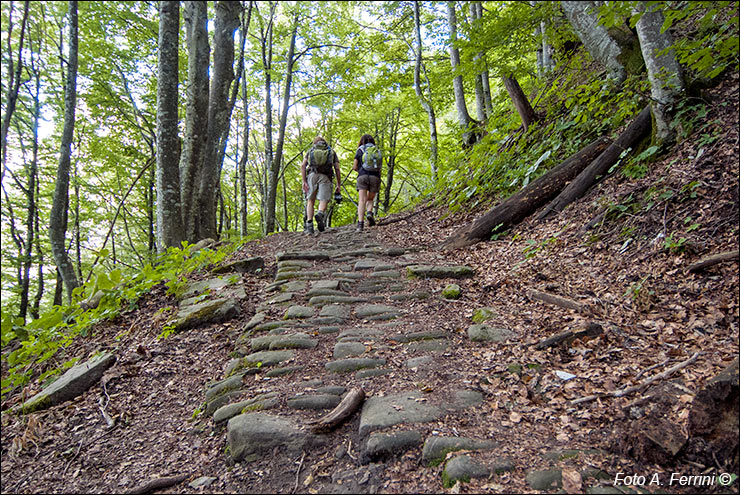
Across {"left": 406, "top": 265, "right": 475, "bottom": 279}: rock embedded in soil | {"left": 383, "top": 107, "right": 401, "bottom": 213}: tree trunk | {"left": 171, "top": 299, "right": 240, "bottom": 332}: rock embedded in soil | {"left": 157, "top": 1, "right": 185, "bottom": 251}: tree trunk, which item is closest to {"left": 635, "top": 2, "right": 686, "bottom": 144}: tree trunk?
{"left": 406, "top": 265, "right": 475, "bottom": 279}: rock embedded in soil

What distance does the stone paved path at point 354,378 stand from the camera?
86.0 inches

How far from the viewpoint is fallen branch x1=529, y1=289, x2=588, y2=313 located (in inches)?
136

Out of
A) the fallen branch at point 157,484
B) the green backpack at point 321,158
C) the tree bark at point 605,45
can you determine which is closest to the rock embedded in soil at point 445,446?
the fallen branch at point 157,484

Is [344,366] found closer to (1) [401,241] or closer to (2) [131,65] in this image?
(1) [401,241]

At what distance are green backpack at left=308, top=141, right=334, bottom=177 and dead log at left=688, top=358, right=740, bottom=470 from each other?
7514 millimetres

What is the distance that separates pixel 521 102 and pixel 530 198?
274cm

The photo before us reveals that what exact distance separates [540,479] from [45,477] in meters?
3.24

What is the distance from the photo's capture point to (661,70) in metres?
4.36

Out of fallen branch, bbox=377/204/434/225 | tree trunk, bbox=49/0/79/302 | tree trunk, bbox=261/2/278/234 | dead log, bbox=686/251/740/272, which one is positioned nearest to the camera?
dead log, bbox=686/251/740/272

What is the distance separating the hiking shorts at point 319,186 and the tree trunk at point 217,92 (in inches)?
95.1

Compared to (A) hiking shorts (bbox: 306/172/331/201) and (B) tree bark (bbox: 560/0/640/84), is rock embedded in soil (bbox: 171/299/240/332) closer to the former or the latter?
(A) hiking shorts (bbox: 306/172/331/201)

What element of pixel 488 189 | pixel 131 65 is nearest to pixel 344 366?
pixel 488 189

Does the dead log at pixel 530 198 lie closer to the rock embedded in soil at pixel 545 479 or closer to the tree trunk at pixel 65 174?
the rock embedded in soil at pixel 545 479

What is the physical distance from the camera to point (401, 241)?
7.84 meters
